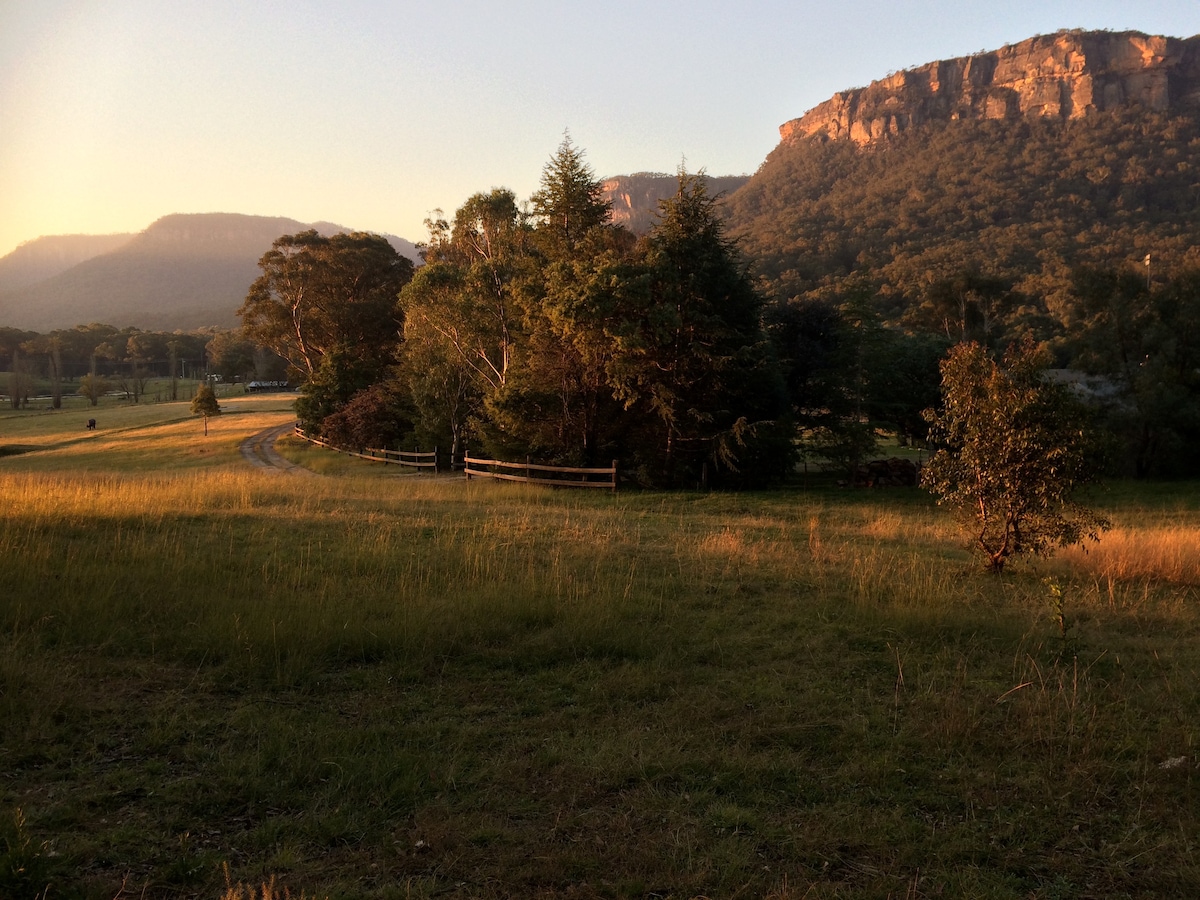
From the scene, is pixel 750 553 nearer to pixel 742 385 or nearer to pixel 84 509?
pixel 84 509

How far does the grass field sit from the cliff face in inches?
6322

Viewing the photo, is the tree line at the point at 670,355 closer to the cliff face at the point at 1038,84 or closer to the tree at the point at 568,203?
the tree at the point at 568,203

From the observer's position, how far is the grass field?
3484 mm

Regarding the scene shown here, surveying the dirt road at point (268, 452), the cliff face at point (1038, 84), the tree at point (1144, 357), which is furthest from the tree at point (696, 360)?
the cliff face at point (1038, 84)

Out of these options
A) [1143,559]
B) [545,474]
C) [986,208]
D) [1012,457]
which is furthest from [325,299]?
[986,208]

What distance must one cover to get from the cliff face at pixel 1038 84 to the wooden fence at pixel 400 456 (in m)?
146

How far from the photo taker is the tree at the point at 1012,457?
31.9 feet

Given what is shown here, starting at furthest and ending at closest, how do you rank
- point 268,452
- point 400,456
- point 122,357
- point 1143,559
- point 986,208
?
point 122,357
point 986,208
point 268,452
point 400,456
point 1143,559

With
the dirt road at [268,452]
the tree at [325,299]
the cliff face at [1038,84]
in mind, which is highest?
the cliff face at [1038,84]

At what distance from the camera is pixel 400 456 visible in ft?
122

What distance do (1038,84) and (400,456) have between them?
530ft

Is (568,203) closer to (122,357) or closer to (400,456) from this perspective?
(400,456)

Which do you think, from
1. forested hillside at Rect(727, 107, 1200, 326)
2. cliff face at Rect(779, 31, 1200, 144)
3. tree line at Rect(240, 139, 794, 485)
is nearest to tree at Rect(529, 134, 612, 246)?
tree line at Rect(240, 139, 794, 485)

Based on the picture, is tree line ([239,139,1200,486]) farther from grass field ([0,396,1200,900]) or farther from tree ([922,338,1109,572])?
grass field ([0,396,1200,900])
